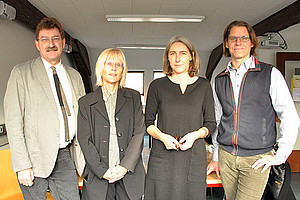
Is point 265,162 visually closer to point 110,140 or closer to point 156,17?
point 110,140

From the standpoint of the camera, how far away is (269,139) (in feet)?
6.52

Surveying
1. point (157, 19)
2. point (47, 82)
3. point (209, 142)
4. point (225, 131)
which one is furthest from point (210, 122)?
point (157, 19)

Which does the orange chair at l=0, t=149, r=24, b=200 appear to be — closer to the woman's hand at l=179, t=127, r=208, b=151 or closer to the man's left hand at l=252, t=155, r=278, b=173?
the woman's hand at l=179, t=127, r=208, b=151

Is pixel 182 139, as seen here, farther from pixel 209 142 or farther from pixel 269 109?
Result: pixel 209 142

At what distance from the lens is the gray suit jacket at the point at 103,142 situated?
190cm

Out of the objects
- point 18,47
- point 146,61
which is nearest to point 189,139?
point 18,47

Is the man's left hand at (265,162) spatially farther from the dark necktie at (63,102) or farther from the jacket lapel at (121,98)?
the dark necktie at (63,102)

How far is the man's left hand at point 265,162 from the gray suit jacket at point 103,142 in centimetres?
89

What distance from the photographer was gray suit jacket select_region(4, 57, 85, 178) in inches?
75.2

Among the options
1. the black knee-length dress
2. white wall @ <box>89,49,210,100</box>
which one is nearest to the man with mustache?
the black knee-length dress

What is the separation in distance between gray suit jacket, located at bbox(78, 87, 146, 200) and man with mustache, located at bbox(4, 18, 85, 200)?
198mm

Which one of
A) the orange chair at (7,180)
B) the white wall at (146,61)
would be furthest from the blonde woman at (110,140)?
the white wall at (146,61)

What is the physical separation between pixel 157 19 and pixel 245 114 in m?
3.90

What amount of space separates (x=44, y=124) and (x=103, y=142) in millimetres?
488
